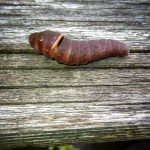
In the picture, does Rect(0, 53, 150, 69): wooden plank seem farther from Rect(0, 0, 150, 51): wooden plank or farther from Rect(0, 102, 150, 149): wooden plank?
Rect(0, 102, 150, 149): wooden plank

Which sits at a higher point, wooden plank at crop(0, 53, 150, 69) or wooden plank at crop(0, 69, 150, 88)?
wooden plank at crop(0, 53, 150, 69)

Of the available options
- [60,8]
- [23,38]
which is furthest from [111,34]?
[23,38]

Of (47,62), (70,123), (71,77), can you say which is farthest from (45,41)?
(70,123)

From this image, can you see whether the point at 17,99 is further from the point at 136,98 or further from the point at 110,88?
the point at 136,98

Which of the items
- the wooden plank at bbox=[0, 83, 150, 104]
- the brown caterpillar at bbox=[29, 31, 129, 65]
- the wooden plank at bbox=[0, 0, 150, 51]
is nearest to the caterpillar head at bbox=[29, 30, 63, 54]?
the brown caterpillar at bbox=[29, 31, 129, 65]

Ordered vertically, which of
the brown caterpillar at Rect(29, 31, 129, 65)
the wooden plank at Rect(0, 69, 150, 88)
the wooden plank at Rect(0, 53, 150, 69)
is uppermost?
the brown caterpillar at Rect(29, 31, 129, 65)

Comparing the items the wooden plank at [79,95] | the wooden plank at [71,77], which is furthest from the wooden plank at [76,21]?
the wooden plank at [79,95]

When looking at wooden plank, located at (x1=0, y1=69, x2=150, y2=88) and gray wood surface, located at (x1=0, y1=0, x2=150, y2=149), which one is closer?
gray wood surface, located at (x1=0, y1=0, x2=150, y2=149)
